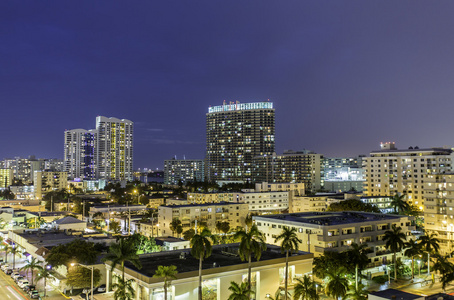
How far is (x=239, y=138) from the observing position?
174125 millimetres

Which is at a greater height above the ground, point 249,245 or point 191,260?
point 249,245

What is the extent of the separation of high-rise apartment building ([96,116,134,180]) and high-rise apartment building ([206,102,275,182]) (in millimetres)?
47009

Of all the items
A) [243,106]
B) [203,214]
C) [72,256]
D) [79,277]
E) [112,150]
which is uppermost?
[243,106]

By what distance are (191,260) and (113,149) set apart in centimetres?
16771


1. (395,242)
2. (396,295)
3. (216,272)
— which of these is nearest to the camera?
(396,295)

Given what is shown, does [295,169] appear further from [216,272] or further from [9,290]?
[9,290]

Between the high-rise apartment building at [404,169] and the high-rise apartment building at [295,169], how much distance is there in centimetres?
4316

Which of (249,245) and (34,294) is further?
(34,294)

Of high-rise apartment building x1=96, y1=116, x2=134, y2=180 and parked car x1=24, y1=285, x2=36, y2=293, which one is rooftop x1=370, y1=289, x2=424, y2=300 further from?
high-rise apartment building x1=96, y1=116, x2=134, y2=180

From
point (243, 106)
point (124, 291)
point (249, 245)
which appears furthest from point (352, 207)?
point (243, 106)

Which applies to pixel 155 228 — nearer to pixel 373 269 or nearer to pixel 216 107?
pixel 373 269

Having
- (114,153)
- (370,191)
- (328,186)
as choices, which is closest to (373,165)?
(370,191)

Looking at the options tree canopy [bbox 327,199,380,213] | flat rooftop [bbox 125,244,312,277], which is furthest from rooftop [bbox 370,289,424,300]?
tree canopy [bbox 327,199,380,213]

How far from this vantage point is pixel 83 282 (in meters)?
32.8
